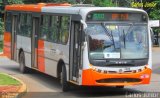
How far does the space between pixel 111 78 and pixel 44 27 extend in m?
5.46

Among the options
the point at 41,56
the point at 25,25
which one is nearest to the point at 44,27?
the point at 41,56

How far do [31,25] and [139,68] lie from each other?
7.41m

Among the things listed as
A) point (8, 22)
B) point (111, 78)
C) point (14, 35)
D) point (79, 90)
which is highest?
point (8, 22)

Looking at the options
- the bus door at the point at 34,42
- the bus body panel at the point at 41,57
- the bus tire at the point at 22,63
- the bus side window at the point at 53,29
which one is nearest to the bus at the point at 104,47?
the bus side window at the point at 53,29

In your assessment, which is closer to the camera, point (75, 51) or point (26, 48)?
point (75, 51)

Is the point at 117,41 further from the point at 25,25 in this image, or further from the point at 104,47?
the point at 25,25

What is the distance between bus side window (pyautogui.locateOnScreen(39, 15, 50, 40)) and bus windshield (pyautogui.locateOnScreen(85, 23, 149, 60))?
4.31 meters

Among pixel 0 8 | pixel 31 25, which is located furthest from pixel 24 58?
pixel 0 8

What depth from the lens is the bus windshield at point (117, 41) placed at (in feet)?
51.8

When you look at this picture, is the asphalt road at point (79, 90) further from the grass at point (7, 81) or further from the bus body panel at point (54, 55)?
the bus body panel at point (54, 55)

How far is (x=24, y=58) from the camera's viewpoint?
23328 mm

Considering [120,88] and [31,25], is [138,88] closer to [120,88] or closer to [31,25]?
[120,88]

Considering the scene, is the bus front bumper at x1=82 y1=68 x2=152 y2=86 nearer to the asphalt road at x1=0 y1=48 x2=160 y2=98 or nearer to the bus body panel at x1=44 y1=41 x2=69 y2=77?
the asphalt road at x1=0 y1=48 x2=160 y2=98

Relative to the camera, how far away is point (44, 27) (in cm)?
2034
